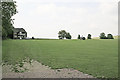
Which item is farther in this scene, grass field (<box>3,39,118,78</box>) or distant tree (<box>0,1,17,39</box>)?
distant tree (<box>0,1,17,39</box>)

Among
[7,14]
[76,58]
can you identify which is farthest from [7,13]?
[76,58]

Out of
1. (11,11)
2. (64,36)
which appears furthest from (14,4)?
(64,36)

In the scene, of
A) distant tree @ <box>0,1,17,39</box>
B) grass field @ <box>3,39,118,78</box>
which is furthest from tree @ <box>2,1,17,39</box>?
grass field @ <box>3,39,118,78</box>

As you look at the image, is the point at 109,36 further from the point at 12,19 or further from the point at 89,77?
the point at 89,77

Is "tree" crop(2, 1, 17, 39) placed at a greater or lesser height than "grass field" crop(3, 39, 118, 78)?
greater

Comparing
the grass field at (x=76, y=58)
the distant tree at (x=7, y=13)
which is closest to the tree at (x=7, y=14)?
the distant tree at (x=7, y=13)

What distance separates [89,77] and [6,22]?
21.9m

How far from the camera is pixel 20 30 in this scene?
154ft

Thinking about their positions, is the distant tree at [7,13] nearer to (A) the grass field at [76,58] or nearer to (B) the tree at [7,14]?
(B) the tree at [7,14]

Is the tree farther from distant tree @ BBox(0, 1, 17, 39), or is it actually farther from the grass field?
the grass field

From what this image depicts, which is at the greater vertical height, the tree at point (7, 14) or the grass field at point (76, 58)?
the tree at point (7, 14)

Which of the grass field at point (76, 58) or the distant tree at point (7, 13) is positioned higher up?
the distant tree at point (7, 13)

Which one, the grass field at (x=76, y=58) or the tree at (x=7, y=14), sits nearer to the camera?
the grass field at (x=76, y=58)

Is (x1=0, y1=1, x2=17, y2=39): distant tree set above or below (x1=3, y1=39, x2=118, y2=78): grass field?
above
